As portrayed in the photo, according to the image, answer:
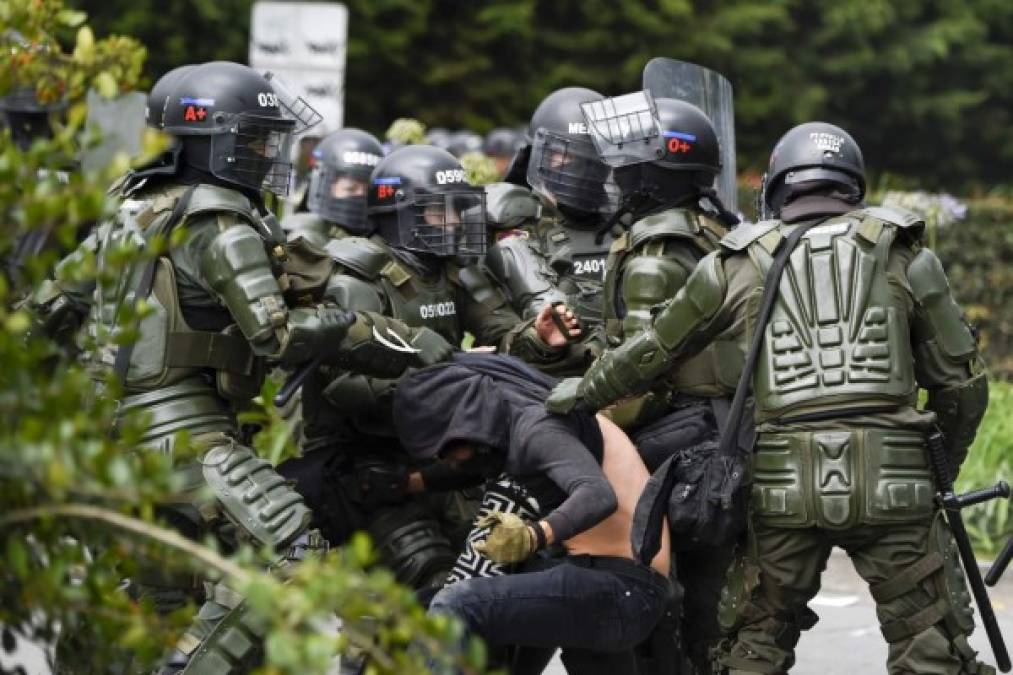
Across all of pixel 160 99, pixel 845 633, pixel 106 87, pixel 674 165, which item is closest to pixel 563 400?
pixel 674 165

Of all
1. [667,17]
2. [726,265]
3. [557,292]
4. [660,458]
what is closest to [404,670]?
[726,265]

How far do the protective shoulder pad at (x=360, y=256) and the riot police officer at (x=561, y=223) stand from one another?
0.63 metres

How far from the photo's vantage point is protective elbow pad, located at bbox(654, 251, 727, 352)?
16.5 ft

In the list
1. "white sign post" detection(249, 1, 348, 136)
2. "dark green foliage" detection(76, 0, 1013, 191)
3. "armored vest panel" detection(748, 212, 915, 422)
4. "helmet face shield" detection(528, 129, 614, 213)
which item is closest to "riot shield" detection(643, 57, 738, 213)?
"helmet face shield" detection(528, 129, 614, 213)

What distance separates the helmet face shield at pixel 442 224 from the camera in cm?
622

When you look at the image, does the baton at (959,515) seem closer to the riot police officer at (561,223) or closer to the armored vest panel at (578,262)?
the riot police officer at (561,223)

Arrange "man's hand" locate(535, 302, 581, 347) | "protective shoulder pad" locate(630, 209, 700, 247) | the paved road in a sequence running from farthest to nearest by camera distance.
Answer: the paved road, "man's hand" locate(535, 302, 581, 347), "protective shoulder pad" locate(630, 209, 700, 247)

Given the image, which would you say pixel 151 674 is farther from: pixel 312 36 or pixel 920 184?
pixel 920 184

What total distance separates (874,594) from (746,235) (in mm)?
1047

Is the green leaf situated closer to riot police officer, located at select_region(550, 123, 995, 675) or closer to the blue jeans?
the blue jeans

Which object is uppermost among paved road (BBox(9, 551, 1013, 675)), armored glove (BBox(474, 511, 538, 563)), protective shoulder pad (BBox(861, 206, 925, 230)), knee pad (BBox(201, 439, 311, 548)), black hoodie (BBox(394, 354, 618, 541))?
protective shoulder pad (BBox(861, 206, 925, 230))

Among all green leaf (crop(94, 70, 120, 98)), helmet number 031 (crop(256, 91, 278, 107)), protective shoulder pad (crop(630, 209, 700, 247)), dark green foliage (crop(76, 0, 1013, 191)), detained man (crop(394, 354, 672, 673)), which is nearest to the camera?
green leaf (crop(94, 70, 120, 98))

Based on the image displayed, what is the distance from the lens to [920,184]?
927 inches

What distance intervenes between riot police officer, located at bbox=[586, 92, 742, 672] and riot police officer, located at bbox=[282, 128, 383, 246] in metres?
2.43
